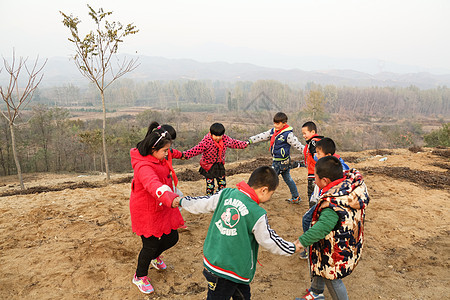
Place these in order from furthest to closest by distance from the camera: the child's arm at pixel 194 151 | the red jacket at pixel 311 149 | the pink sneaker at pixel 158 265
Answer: the child's arm at pixel 194 151
the red jacket at pixel 311 149
the pink sneaker at pixel 158 265

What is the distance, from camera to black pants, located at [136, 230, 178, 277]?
2.82 metres

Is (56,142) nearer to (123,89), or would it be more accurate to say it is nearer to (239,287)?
(239,287)

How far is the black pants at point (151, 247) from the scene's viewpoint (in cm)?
282

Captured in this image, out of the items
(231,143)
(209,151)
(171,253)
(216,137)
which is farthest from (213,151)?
(171,253)

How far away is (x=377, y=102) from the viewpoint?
8412cm

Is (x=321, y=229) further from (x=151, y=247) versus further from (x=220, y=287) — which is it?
(x=151, y=247)

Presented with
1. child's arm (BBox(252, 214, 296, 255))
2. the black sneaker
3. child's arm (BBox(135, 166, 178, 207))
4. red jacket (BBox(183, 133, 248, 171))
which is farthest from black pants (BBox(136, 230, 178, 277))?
the black sneaker

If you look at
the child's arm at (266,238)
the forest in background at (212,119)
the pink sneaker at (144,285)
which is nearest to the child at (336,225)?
the child's arm at (266,238)

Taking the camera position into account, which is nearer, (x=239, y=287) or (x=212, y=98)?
(x=239, y=287)

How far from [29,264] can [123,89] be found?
10609 cm

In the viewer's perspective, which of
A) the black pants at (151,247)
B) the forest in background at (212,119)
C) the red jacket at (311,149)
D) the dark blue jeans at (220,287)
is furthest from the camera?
the forest in background at (212,119)

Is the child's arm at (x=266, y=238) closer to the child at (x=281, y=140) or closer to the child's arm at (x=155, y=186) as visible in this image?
the child's arm at (x=155, y=186)

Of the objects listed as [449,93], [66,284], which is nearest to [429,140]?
[66,284]

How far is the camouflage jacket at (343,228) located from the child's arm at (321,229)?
58 mm
